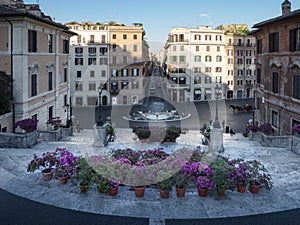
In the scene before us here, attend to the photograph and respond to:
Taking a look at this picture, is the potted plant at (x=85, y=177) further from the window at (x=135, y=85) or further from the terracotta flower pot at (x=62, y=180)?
the window at (x=135, y=85)

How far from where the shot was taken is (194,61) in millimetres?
64125

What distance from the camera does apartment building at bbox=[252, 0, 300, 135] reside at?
23891 mm

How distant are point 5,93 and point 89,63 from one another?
3586 centimetres

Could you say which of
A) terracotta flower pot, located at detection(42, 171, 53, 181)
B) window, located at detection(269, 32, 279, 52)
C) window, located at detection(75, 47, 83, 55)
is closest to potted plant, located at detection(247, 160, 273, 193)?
terracotta flower pot, located at detection(42, 171, 53, 181)

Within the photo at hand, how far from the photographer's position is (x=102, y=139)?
19.5m

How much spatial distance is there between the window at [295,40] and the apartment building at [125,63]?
36.2 meters

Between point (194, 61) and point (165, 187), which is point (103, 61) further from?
point (165, 187)

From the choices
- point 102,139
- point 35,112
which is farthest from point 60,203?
point 35,112

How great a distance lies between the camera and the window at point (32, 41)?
79.6 feet

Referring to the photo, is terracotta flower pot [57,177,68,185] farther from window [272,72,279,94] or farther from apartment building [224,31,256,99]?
apartment building [224,31,256,99]

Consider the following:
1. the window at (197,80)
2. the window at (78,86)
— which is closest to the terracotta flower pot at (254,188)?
the window at (78,86)

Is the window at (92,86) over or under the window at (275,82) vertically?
over

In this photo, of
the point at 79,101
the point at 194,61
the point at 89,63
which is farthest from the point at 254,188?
the point at 194,61

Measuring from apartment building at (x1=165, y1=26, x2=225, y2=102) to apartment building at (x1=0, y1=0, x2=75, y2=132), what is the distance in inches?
1315
